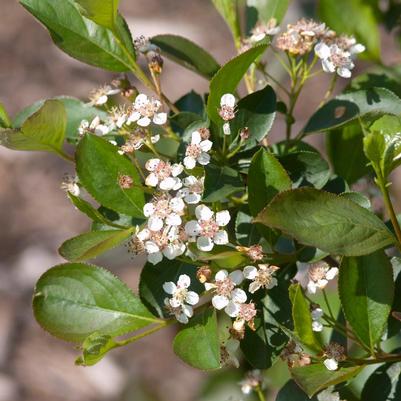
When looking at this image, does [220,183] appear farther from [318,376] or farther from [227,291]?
[318,376]

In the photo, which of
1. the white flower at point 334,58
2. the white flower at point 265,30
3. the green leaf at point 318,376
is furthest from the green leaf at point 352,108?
the green leaf at point 318,376

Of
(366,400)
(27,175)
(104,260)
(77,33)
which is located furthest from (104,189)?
(27,175)

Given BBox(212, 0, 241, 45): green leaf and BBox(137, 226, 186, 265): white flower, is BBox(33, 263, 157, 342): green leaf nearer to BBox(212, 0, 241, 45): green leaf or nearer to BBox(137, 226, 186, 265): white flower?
BBox(137, 226, 186, 265): white flower

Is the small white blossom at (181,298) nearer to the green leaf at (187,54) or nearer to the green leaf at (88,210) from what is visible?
the green leaf at (88,210)

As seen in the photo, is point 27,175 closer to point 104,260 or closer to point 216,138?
point 104,260

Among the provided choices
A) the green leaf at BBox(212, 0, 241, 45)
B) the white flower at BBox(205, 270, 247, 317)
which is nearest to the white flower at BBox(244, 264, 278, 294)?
the white flower at BBox(205, 270, 247, 317)
